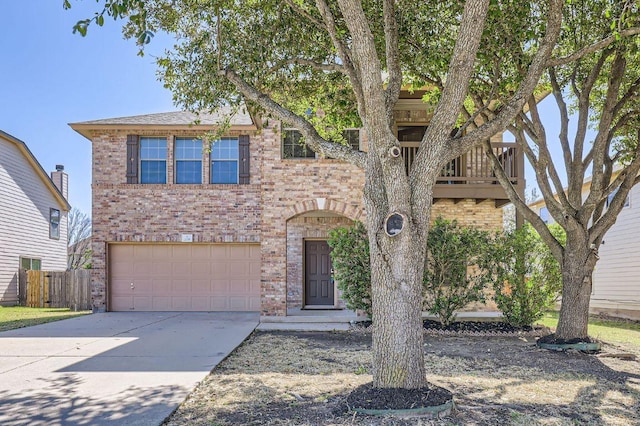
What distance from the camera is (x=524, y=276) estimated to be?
10742 millimetres

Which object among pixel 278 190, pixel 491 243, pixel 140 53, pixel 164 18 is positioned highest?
pixel 164 18

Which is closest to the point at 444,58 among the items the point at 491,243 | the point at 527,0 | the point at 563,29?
the point at 527,0

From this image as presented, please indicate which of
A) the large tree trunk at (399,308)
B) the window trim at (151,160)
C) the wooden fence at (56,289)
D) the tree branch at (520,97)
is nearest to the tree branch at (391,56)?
the tree branch at (520,97)

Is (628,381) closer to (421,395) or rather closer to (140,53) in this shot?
(421,395)

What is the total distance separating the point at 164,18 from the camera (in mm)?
7910

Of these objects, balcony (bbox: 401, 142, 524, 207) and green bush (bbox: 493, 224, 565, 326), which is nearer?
green bush (bbox: 493, 224, 565, 326)

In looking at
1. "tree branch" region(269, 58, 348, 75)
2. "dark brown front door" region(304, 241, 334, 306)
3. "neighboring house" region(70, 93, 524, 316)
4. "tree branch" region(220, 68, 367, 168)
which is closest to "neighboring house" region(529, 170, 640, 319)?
"neighboring house" region(70, 93, 524, 316)

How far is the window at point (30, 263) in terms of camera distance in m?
20.0

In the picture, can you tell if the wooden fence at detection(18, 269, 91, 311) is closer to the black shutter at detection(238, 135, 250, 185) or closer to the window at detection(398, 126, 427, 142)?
the black shutter at detection(238, 135, 250, 185)

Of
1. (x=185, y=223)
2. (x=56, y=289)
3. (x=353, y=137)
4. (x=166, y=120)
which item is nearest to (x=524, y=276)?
(x=353, y=137)

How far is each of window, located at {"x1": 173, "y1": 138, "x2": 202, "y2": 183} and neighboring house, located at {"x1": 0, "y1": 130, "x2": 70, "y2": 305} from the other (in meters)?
7.75

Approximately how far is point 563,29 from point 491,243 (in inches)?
168

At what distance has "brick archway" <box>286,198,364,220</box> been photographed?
12734 millimetres

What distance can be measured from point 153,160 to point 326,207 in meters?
5.86
